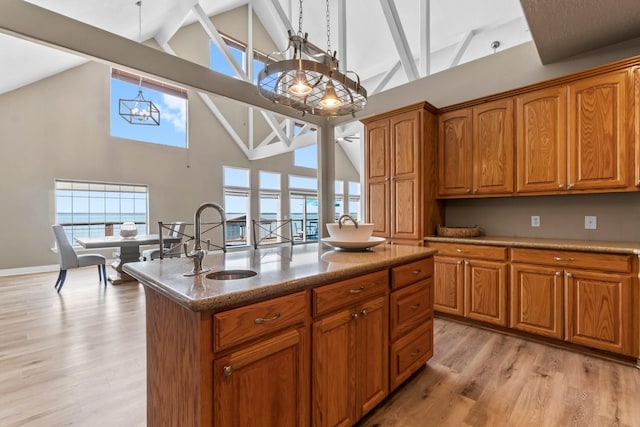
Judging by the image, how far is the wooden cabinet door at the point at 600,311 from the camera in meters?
2.13

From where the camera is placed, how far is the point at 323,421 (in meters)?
1.32

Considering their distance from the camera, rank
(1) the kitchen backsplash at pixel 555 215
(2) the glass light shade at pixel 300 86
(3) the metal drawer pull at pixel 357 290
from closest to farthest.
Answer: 1. (3) the metal drawer pull at pixel 357 290
2. (2) the glass light shade at pixel 300 86
3. (1) the kitchen backsplash at pixel 555 215

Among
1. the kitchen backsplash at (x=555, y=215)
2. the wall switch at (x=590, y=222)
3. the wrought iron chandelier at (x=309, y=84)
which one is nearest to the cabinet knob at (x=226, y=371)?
the wrought iron chandelier at (x=309, y=84)

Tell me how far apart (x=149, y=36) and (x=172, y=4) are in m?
1.57

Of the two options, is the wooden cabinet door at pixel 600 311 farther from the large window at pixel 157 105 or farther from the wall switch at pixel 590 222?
the large window at pixel 157 105

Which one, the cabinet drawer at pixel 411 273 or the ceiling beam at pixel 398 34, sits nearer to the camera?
the cabinet drawer at pixel 411 273

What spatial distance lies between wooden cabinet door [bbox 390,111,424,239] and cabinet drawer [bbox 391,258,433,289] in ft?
3.90

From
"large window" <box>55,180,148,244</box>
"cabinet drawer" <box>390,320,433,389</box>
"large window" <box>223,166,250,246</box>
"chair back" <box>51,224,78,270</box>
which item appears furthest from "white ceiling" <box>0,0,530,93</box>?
"cabinet drawer" <box>390,320,433,389</box>

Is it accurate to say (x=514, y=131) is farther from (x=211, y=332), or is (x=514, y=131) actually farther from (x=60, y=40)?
(x=60, y=40)

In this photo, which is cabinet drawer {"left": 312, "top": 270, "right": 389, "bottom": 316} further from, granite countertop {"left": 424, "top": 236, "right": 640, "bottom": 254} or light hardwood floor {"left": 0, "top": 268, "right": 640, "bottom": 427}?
granite countertop {"left": 424, "top": 236, "right": 640, "bottom": 254}

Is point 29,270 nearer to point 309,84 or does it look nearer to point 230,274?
point 230,274

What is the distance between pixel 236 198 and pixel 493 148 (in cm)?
679

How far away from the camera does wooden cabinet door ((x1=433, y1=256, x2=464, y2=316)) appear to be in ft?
9.59

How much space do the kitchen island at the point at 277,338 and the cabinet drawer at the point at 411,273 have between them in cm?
1
